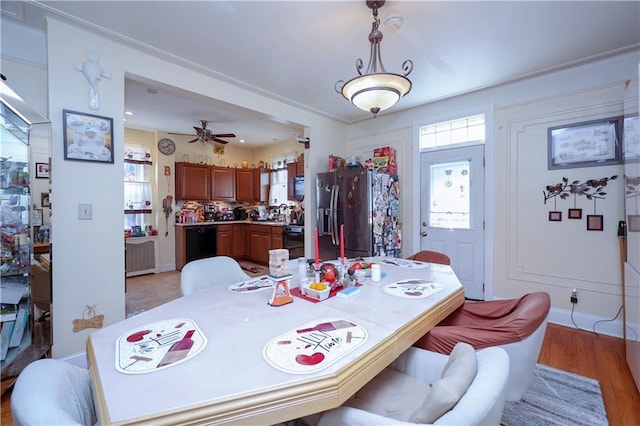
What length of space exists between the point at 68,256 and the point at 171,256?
11.3 ft

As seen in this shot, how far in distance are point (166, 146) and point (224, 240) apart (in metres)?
2.13

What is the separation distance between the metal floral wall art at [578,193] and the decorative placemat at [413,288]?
7.27ft

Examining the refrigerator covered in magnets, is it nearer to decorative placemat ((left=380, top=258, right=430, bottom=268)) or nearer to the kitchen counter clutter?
decorative placemat ((left=380, top=258, right=430, bottom=268))

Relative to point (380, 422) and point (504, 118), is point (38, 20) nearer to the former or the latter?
point (380, 422)

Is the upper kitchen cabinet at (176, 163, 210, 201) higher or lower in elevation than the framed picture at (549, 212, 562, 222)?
higher

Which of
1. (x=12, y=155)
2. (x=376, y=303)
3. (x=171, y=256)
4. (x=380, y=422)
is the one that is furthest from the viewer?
(x=171, y=256)

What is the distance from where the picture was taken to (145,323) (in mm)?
1150

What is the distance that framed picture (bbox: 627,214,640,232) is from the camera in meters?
1.89

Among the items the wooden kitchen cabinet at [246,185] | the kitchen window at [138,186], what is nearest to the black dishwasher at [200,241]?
the kitchen window at [138,186]

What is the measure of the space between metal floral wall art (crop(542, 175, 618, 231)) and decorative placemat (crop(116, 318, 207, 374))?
3533mm

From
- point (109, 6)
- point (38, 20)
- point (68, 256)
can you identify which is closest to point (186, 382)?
point (68, 256)

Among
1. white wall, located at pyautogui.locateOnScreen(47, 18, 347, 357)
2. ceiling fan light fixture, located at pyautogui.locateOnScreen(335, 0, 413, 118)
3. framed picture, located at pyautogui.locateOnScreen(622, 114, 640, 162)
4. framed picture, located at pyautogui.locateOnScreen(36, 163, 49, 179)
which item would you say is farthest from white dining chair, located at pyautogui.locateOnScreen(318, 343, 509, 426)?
framed picture, located at pyautogui.locateOnScreen(36, 163, 49, 179)

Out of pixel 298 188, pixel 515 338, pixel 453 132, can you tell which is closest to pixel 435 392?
pixel 515 338

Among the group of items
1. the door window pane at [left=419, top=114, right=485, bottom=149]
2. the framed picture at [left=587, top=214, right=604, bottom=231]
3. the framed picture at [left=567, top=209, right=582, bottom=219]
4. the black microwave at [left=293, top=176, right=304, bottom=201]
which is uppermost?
the door window pane at [left=419, top=114, right=485, bottom=149]
